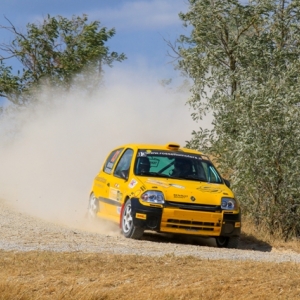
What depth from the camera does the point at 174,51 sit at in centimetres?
2472

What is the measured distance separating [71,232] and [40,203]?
7189 mm

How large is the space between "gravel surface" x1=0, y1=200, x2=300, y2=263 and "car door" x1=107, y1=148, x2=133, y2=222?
1.48ft

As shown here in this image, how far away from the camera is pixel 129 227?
13914 mm

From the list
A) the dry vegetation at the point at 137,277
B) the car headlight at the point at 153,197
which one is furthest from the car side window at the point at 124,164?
the dry vegetation at the point at 137,277

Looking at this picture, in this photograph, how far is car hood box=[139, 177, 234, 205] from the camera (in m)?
13.8

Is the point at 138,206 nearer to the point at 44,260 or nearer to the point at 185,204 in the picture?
the point at 185,204

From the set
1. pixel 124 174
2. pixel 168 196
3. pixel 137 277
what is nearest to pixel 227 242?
pixel 168 196

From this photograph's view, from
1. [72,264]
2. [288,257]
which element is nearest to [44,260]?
[72,264]

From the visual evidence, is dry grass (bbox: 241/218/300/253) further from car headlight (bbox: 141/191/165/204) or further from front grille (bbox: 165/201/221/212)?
car headlight (bbox: 141/191/165/204)

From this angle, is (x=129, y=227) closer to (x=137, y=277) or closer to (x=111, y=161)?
(x=111, y=161)

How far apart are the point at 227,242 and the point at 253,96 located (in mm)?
3593

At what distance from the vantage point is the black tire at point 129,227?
13.7 metres

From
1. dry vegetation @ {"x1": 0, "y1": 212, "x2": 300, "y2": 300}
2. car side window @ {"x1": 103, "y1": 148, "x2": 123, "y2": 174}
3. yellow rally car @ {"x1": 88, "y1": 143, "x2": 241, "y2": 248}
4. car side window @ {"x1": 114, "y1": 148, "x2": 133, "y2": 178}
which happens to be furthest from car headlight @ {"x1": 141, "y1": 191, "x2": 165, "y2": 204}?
dry vegetation @ {"x1": 0, "y1": 212, "x2": 300, "y2": 300}

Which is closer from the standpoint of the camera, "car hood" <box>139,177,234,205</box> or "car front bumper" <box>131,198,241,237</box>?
"car front bumper" <box>131,198,241,237</box>
